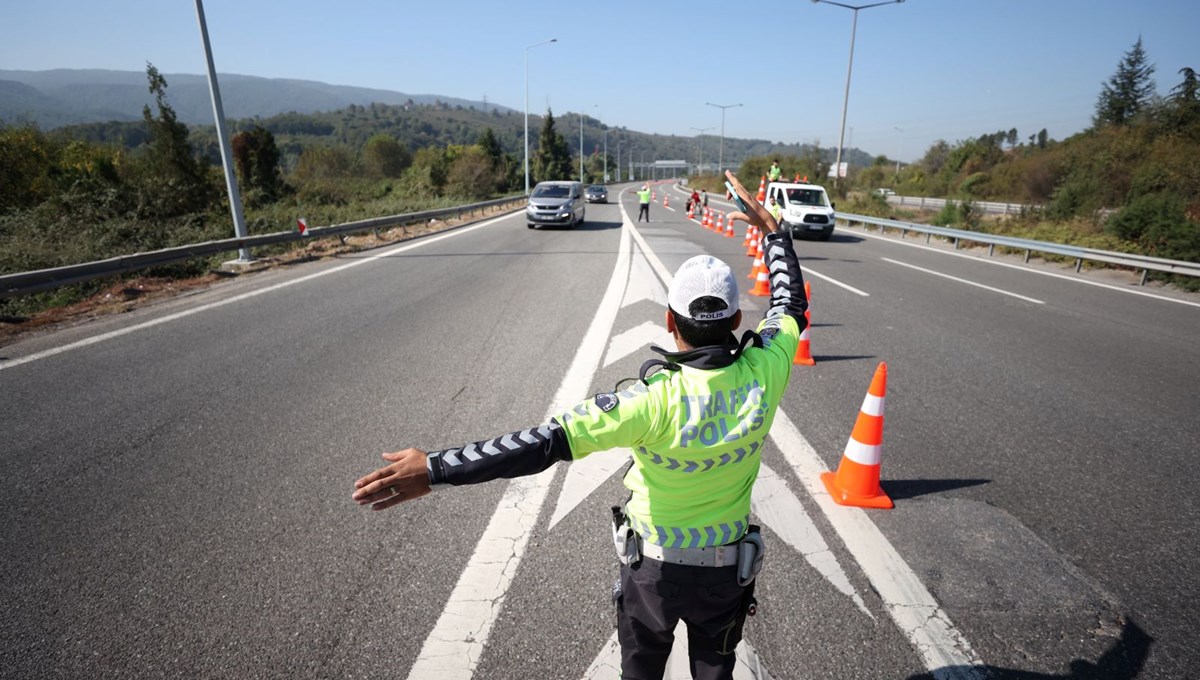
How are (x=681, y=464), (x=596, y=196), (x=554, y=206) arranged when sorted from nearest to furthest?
(x=681, y=464) < (x=554, y=206) < (x=596, y=196)

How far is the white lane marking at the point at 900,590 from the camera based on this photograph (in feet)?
8.01

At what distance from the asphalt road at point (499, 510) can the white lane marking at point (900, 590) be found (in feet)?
0.06

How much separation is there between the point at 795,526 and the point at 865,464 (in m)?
0.71

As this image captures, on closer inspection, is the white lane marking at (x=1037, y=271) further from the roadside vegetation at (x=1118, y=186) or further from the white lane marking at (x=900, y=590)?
the white lane marking at (x=900, y=590)

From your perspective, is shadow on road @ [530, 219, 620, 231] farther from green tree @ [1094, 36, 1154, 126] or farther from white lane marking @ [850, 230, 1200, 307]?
green tree @ [1094, 36, 1154, 126]

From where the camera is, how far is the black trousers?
6.08 feet

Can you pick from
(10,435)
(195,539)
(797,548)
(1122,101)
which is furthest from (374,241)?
(1122,101)

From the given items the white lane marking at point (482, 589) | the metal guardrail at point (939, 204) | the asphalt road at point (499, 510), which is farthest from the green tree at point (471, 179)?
the white lane marking at point (482, 589)

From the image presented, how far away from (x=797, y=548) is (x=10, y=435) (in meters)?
5.96

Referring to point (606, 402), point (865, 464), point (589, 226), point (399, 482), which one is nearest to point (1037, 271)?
point (865, 464)

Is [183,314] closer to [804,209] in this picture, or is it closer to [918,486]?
[918,486]

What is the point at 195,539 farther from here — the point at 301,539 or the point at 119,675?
the point at 119,675

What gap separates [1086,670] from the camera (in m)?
2.38

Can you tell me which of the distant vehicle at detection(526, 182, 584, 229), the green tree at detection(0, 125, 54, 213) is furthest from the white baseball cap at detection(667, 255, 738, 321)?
the green tree at detection(0, 125, 54, 213)
